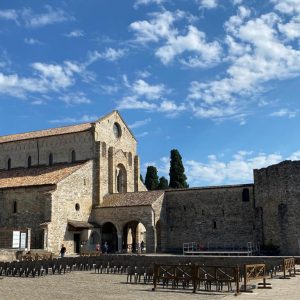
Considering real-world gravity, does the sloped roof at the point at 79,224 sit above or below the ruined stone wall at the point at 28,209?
below

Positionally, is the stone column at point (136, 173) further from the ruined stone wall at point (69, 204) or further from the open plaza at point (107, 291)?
the open plaza at point (107, 291)

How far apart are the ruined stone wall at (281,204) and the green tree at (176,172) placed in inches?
854

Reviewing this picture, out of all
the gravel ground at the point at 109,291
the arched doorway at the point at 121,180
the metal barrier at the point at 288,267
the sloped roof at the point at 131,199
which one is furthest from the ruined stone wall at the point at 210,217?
the gravel ground at the point at 109,291

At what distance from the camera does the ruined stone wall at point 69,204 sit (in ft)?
131

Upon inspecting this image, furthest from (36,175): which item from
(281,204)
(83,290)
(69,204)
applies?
(83,290)

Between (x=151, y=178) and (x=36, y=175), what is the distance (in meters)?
26.8

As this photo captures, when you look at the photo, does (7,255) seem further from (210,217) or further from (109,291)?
(210,217)

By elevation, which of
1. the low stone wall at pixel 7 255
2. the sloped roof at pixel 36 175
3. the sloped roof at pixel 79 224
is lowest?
the low stone wall at pixel 7 255

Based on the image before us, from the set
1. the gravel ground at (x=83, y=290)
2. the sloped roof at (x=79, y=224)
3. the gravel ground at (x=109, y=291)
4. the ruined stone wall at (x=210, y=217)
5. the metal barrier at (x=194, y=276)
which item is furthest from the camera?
the sloped roof at (x=79, y=224)

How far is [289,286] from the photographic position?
18750 millimetres

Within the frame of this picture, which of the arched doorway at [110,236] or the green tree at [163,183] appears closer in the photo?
the arched doorway at [110,236]

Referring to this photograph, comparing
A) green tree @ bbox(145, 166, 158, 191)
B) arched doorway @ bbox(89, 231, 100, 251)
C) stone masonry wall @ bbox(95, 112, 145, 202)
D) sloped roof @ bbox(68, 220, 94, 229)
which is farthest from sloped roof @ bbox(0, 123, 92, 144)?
green tree @ bbox(145, 166, 158, 191)

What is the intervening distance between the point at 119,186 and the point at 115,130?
6.59 m

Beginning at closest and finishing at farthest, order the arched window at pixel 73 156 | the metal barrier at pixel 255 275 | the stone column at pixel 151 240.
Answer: the metal barrier at pixel 255 275 → the stone column at pixel 151 240 → the arched window at pixel 73 156
